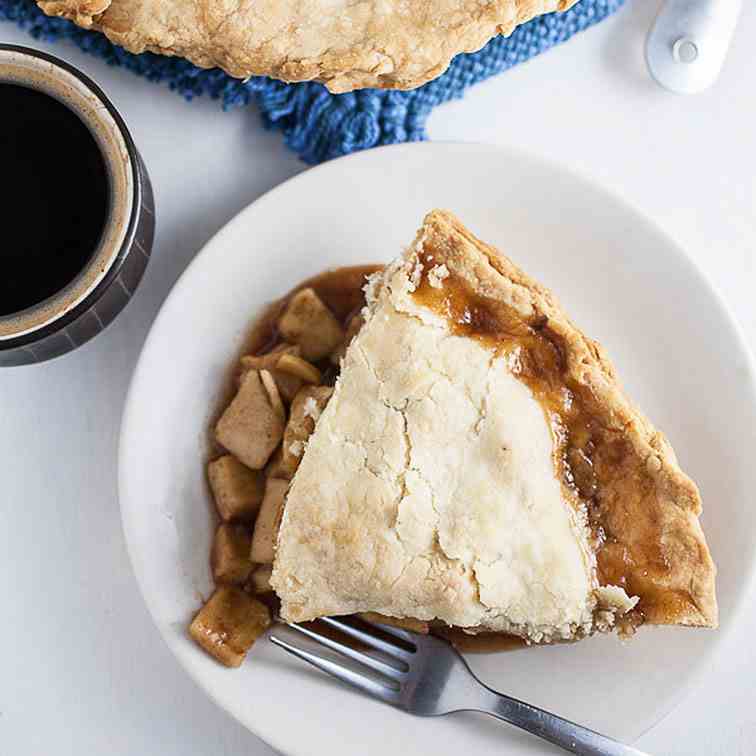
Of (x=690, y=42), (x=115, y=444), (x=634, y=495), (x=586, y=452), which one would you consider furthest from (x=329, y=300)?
(x=690, y=42)

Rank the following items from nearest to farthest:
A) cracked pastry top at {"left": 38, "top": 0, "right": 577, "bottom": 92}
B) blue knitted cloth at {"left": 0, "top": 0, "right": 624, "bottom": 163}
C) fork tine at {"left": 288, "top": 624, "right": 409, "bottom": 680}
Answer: cracked pastry top at {"left": 38, "top": 0, "right": 577, "bottom": 92}, fork tine at {"left": 288, "top": 624, "right": 409, "bottom": 680}, blue knitted cloth at {"left": 0, "top": 0, "right": 624, "bottom": 163}

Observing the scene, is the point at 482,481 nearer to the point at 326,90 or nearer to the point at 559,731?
the point at 559,731

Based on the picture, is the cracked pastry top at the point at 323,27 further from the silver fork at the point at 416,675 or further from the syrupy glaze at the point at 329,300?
the silver fork at the point at 416,675

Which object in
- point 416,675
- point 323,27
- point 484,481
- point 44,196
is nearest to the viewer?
point 323,27

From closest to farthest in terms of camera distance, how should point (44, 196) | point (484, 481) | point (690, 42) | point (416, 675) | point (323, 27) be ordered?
point (323, 27) → point (484, 481) → point (44, 196) → point (416, 675) → point (690, 42)

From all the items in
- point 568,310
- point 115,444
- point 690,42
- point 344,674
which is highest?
point 690,42

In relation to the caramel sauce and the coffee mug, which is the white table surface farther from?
the caramel sauce

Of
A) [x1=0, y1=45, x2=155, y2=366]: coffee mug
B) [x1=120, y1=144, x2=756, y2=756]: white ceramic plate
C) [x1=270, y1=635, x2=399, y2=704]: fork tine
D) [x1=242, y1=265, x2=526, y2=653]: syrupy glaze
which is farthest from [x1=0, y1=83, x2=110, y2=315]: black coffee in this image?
[x1=270, y1=635, x2=399, y2=704]: fork tine
